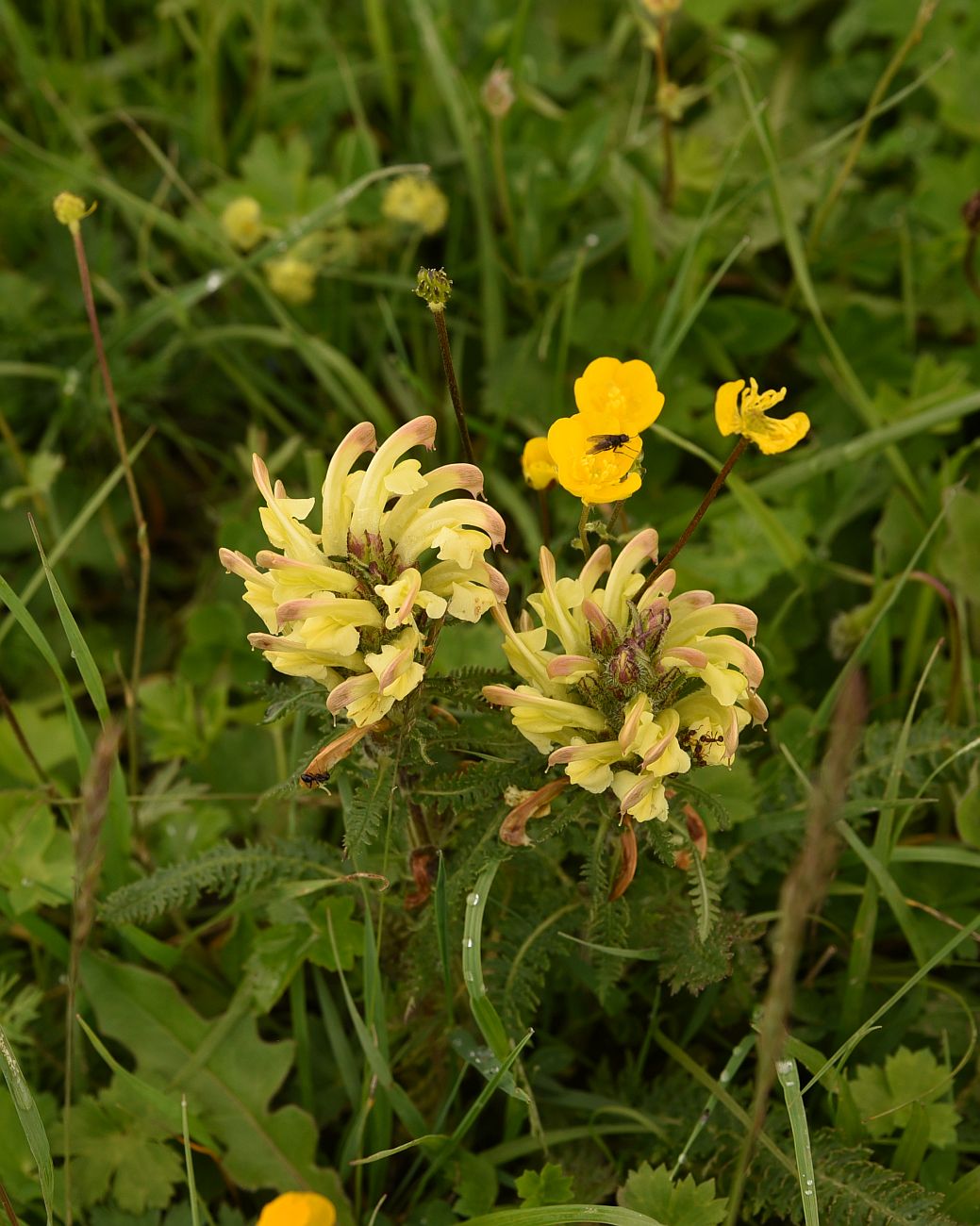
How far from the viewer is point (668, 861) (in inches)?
61.5

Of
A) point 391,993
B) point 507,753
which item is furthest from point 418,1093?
point 507,753

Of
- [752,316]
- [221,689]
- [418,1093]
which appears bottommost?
[418,1093]

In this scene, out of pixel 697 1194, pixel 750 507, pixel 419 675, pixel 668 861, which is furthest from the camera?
pixel 750 507

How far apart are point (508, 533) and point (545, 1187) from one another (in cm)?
149

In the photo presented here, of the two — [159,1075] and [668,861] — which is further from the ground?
[668,861]

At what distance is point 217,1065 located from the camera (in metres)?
Answer: 2.10

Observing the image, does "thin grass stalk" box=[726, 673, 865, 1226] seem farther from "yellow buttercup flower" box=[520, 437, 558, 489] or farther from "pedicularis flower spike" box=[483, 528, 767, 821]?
"yellow buttercup flower" box=[520, 437, 558, 489]

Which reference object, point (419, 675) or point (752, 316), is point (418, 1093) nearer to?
point (419, 675)

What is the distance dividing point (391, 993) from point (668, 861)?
0.73m

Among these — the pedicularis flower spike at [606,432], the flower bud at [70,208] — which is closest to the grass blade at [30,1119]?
the pedicularis flower spike at [606,432]

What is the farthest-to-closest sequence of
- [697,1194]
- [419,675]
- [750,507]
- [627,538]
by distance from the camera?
[750,507] < [627,538] < [697,1194] < [419,675]

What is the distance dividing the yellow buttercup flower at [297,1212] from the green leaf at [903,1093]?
898mm

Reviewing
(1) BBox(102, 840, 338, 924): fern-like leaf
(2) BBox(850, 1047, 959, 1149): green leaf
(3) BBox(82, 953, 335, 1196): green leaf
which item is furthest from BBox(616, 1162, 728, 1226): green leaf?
(1) BBox(102, 840, 338, 924): fern-like leaf

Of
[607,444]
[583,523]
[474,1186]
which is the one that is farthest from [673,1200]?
[607,444]
